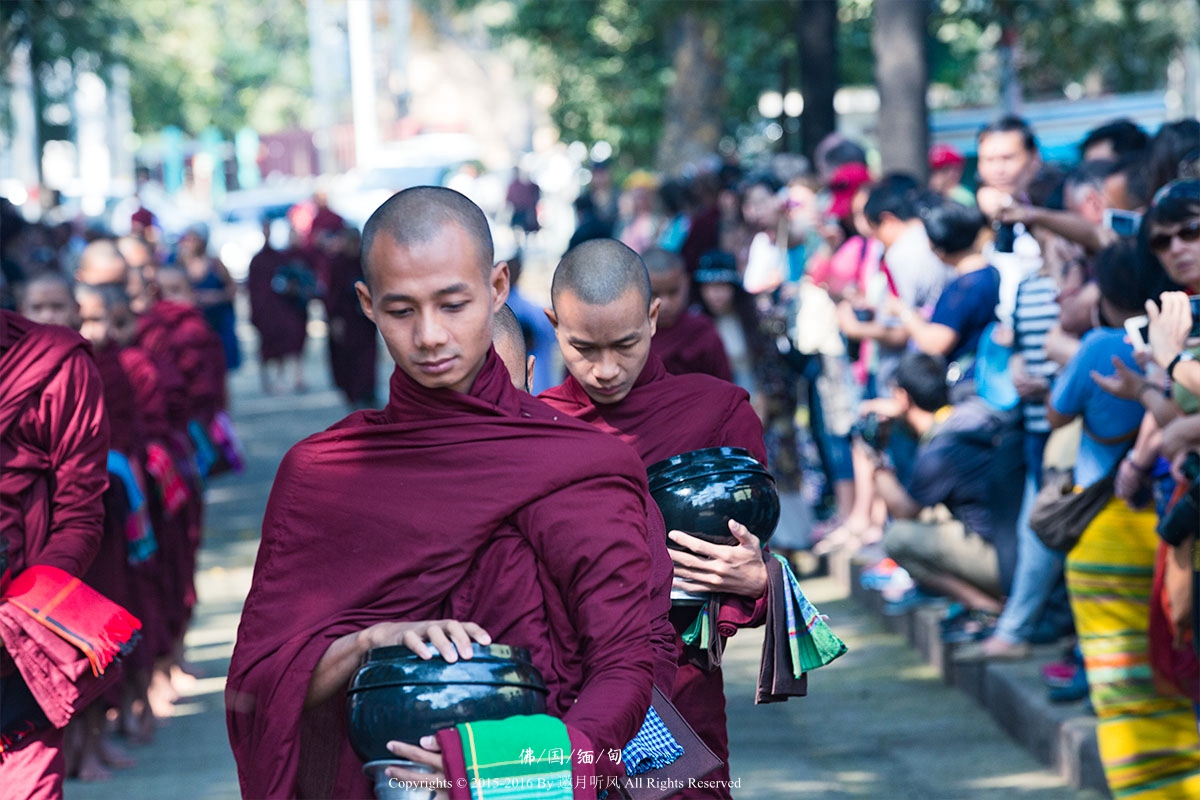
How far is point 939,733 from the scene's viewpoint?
22.6 ft

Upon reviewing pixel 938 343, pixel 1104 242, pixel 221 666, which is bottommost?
pixel 221 666

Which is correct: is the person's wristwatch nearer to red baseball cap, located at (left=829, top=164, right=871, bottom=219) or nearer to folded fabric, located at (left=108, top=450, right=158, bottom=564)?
folded fabric, located at (left=108, top=450, right=158, bottom=564)

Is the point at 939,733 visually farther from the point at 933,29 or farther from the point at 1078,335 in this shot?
the point at 933,29

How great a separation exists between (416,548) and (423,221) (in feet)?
1.68

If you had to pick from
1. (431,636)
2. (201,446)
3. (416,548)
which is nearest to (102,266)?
(201,446)

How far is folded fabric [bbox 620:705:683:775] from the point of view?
3033mm

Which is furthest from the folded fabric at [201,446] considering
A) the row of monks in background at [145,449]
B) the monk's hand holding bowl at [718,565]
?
the monk's hand holding bowl at [718,565]

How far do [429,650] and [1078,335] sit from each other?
4.14m

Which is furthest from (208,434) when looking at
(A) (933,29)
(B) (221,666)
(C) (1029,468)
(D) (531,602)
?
(A) (933,29)

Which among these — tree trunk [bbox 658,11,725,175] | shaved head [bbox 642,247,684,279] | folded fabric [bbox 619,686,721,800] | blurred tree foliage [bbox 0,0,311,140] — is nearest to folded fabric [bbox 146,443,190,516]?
shaved head [bbox 642,247,684,279]

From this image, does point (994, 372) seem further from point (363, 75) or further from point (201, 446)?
point (363, 75)

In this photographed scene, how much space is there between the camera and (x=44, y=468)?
4.28 m

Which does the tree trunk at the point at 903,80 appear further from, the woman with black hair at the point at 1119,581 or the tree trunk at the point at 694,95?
the tree trunk at the point at 694,95

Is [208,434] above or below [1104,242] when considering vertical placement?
below
